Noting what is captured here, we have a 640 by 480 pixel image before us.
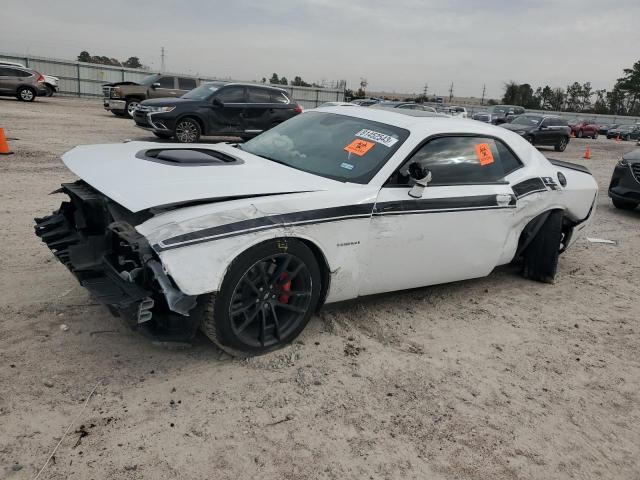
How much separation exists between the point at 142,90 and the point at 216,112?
828cm

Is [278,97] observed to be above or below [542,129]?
above

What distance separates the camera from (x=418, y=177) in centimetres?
372

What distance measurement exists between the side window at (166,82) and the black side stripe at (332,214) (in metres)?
17.9

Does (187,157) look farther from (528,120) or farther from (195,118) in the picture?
(528,120)

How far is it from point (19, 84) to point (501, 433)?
26.1 m

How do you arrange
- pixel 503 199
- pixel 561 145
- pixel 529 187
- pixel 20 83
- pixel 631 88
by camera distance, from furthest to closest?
1. pixel 631 88
2. pixel 20 83
3. pixel 561 145
4. pixel 529 187
5. pixel 503 199

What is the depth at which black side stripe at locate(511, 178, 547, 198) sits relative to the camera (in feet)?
15.0

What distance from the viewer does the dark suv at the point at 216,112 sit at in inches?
504

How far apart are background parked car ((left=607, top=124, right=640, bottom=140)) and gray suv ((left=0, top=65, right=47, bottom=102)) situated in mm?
42576

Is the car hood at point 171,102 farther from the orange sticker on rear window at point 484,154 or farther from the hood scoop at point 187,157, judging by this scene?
the orange sticker on rear window at point 484,154

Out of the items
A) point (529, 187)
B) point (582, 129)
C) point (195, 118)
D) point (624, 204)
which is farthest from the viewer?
point (582, 129)

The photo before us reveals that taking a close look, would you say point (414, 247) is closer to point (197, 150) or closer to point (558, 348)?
point (558, 348)

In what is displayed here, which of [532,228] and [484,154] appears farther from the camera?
[532,228]

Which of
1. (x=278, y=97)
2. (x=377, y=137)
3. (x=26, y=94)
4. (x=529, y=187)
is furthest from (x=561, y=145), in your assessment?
(x=26, y=94)
